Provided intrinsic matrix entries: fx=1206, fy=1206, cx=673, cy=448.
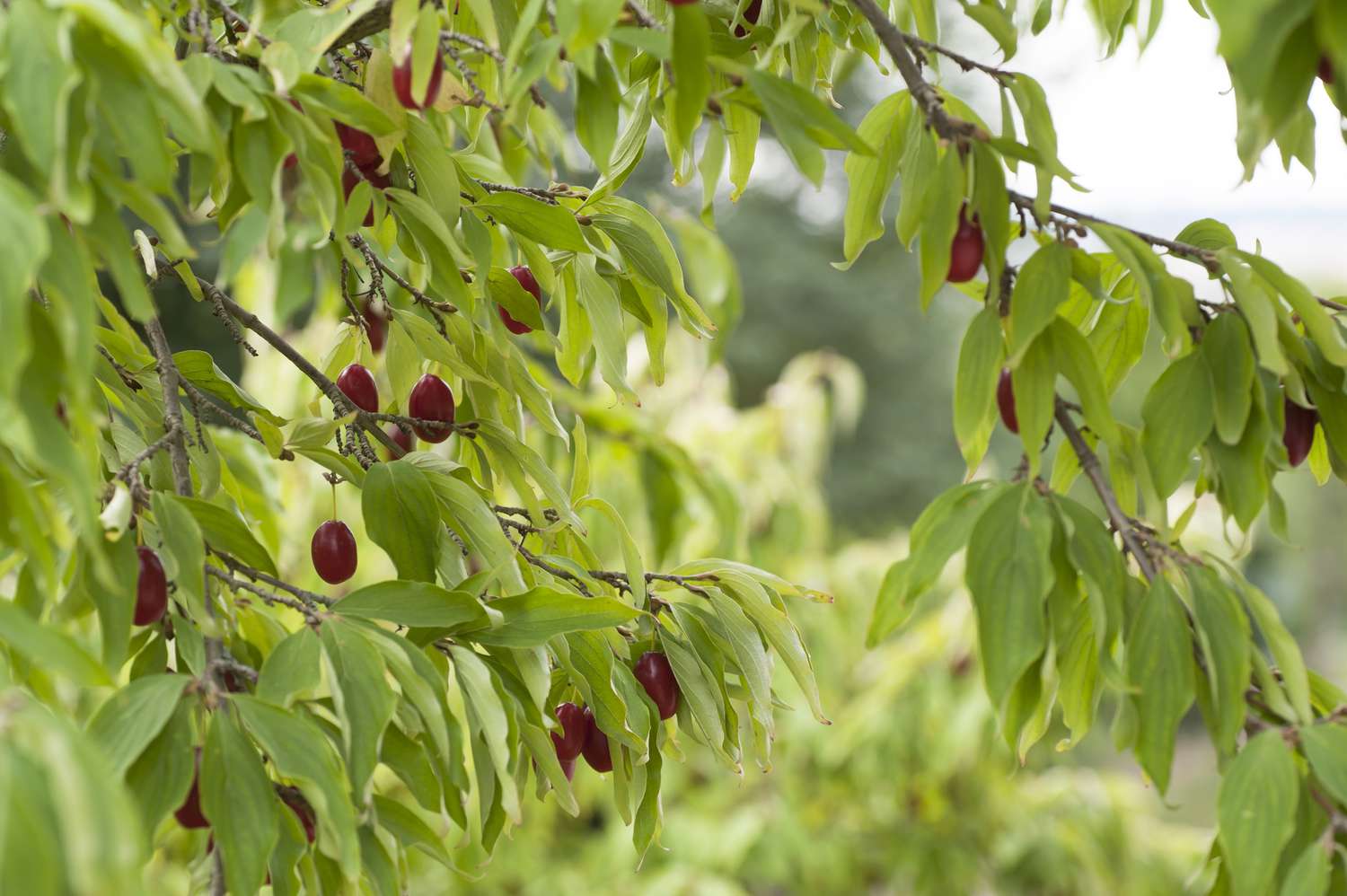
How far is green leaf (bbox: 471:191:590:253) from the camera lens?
74 cm

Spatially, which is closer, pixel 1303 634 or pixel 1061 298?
pixel 1061 298

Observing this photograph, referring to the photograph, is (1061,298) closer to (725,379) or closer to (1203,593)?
(1203,593)

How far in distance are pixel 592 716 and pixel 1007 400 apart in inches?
12.9

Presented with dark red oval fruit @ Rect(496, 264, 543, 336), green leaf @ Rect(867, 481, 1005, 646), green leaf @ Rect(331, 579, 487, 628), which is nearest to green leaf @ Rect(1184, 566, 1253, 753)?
green leaf @ Rect(867, 481, 1005, 646)

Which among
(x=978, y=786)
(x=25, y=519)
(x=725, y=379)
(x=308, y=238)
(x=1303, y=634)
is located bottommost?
(x=1303, y=634)

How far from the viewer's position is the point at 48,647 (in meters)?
0.44

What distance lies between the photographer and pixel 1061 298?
1.85 ft

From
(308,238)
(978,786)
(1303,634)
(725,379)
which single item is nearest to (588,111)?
(308,238)

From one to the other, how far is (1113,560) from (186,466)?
485mm

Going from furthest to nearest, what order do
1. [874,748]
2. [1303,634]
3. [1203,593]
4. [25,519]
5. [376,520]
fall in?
1. [1303,634]
2. [874,748]
3. [376,520]
4. [1203,593]
5. [25,519]

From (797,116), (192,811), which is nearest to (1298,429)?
(797,116)

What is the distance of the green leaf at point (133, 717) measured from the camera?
522 mm

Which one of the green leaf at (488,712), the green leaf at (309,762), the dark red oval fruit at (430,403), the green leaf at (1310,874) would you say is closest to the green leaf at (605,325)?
the dark red oval fruit at (430,403)

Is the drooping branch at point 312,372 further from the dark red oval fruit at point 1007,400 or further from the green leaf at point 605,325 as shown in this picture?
the dark red oval fruit at point 1007,400
